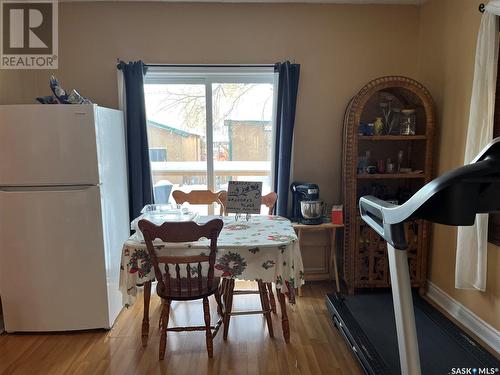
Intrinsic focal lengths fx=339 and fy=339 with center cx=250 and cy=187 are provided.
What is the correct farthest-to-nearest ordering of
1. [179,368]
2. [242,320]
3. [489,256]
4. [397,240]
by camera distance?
[242,320] → [489,256] → [179,368] → [397,240]

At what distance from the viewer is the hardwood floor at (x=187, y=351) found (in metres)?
2.12

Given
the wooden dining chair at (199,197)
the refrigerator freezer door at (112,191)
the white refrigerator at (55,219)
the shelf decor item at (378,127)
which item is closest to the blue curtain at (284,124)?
the wooden dining chair at (199,197)

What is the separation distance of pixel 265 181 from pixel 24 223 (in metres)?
2.07

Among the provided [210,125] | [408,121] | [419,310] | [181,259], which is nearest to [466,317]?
[419,310]

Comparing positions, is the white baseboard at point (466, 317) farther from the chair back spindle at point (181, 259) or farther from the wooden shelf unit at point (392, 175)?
the chair back spindle at point (181, 259)

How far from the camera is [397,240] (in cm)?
101

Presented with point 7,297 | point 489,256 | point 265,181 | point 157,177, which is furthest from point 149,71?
point 489,256

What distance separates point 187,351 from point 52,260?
117 cm

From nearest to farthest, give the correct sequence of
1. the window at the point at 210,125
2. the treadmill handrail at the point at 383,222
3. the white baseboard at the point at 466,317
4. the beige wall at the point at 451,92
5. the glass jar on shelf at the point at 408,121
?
the treadmill handrail at the point at 383,222 → the white baseboard at the point at 466,317 → the beige wall at the point at 451,92 → the glass jar on shelf at the point at 408,121 → the window at the point at 210,125

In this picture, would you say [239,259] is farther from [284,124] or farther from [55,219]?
[284,124]

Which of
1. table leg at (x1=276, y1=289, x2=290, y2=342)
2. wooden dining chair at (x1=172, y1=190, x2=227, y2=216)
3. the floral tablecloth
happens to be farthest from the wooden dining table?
wooden dining chair at (x1=172, y1=190, x2=227, y2=216)

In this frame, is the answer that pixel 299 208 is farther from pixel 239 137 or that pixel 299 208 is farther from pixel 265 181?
pixel 239 137

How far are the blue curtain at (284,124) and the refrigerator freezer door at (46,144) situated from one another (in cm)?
160

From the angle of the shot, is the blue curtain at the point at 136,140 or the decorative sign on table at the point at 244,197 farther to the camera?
the blue curtain at the point at 136,140
